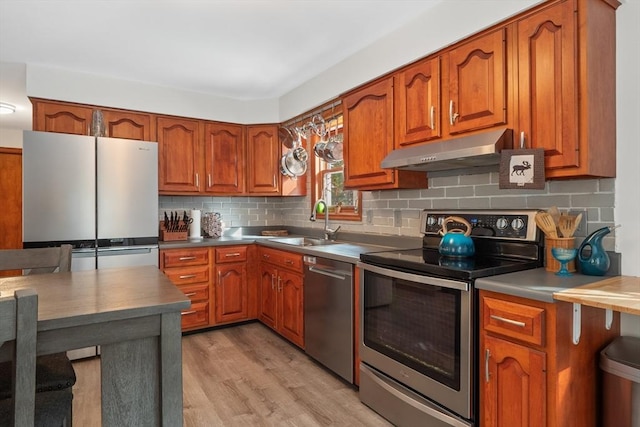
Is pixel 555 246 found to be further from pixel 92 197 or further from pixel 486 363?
pixel 92 197

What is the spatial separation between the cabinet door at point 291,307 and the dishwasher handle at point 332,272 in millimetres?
264

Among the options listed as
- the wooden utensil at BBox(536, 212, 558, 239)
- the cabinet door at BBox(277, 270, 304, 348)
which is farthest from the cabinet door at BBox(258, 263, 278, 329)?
the wooden utensil at BBox(536, 212, 558, 239)

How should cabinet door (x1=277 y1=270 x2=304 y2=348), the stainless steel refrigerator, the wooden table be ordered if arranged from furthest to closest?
cabinet door (x1=277 y1=270 x2=304 y2=348) < the stainless steel refrigerator < the wooden table

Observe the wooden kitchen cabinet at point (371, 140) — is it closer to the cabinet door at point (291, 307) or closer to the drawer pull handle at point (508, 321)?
the cabinet door at point (291, 307)

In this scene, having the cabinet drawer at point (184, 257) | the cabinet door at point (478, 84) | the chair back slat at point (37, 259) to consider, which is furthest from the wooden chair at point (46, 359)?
the cabinet door at point (478, 84)

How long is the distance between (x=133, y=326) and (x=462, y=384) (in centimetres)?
134

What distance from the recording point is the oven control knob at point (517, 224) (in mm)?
1929

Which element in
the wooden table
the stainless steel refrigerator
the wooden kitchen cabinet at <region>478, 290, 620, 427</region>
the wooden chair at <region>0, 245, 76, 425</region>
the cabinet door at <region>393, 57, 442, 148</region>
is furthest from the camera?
the stainless steel refrigerator

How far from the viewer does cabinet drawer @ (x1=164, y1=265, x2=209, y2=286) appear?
338cm

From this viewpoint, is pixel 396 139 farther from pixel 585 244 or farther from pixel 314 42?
pixel 585 244

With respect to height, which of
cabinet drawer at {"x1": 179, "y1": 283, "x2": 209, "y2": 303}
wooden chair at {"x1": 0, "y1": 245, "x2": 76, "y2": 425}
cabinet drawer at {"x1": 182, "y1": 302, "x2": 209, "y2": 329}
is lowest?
cabinet drawer at {"x1": 182, "y1": 302, "x2": 209, "y2": 329}

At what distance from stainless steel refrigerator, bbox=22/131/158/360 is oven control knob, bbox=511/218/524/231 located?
2713 mm

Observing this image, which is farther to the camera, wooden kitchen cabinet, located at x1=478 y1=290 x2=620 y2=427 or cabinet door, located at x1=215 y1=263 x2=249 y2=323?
cabinet door, located at x1=215 y1=263 x2=249 y2=323

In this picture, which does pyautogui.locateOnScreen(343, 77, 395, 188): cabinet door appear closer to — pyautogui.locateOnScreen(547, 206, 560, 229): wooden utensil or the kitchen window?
the kitchen window
